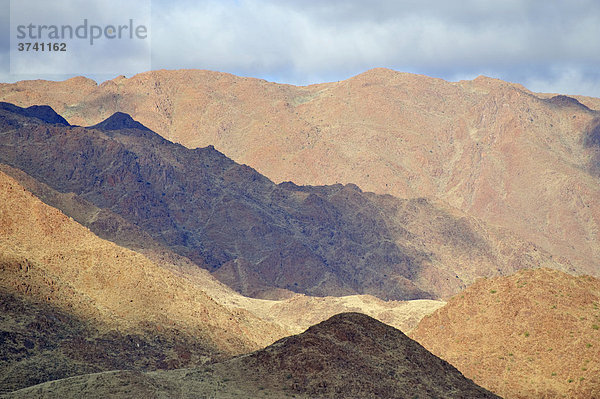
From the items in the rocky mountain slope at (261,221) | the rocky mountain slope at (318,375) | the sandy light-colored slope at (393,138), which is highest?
the sandy light-colored slope at (393,138)

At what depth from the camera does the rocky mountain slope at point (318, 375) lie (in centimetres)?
3031

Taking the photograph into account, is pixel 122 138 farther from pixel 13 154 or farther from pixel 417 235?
pixel 417 235

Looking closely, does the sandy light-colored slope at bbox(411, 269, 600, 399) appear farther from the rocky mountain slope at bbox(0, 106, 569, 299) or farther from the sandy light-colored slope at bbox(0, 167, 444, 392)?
the rocky mountain slope at bbox(0, 106, 569, 299)

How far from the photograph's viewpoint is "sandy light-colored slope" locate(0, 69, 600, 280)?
524 feet

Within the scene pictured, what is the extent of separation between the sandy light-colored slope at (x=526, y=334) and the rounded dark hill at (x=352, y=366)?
29.5 feet

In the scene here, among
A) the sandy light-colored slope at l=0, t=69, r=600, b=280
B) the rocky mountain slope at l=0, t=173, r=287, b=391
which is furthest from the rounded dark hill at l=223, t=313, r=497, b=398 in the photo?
the sandy light-colored slope at l=0, t=69, r=600, b=280

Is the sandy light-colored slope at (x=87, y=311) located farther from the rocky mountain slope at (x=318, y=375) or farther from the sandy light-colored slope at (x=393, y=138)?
the sandy light-colored slope at (x=393, y=138)

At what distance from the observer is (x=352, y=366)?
33.9 metres

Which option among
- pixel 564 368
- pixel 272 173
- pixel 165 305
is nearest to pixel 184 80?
pixel 272 173

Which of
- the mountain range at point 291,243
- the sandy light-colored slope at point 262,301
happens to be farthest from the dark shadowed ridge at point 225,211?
the sandy light-colored slope at point 262,301

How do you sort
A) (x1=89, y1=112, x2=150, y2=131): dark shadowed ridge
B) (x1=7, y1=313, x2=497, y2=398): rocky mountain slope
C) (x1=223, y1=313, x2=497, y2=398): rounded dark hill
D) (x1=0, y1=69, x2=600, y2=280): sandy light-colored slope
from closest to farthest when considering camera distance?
(x1=7, y1=313, x2=497, y2=398): rocky mountain slope, (x1=223, y1=313, x2=497, y2=398): rounded dark hill, (x1=89, y1=112, x2=150, y2=131): dark shadowed ridge, (x1=0, y1=69, x2=600, y2=280): sandy light-colored slope

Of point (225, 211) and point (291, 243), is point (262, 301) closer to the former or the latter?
point (291, 243)

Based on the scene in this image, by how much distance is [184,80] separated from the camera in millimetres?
195750

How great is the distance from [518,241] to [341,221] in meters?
34.3
